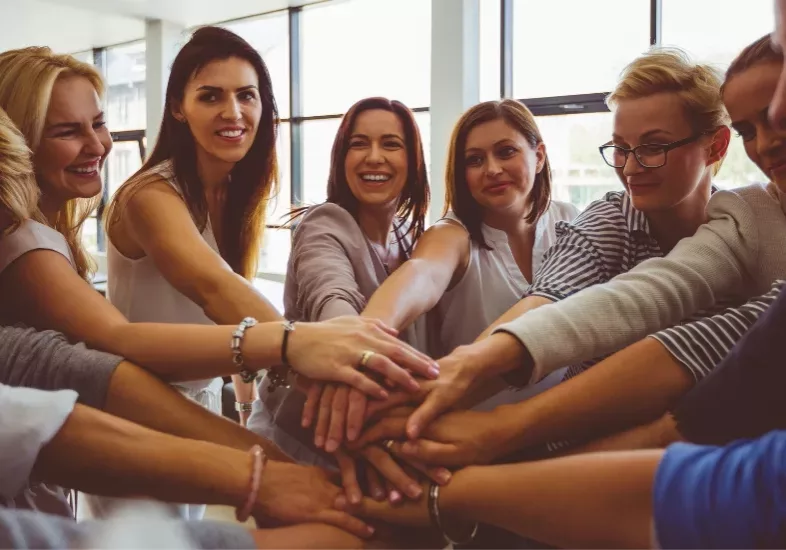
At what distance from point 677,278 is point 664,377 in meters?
0.21

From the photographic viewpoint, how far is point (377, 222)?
1893mm

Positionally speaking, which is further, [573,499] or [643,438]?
[643,438]

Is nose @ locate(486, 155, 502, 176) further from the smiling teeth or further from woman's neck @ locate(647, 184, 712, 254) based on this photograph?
the smiling teeth

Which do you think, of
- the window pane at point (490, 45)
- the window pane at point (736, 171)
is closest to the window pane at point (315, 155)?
the window pane at point (490, 45)

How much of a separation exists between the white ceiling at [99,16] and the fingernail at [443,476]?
22.7ft

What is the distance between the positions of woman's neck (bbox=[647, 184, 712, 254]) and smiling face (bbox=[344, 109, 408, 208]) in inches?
30.3

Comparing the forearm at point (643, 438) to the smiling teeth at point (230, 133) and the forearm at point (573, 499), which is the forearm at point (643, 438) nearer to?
the forearm at point (573, 499)

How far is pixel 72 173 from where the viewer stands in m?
1.66

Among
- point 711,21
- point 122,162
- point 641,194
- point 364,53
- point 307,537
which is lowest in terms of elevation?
point 307,537

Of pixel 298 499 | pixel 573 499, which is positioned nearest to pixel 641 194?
pixel 573 499

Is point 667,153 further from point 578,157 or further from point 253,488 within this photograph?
point 578,157

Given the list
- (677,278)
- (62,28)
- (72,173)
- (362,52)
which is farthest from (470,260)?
(62,28)

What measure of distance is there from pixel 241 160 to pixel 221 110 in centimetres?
18

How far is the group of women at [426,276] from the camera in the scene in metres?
0.98
